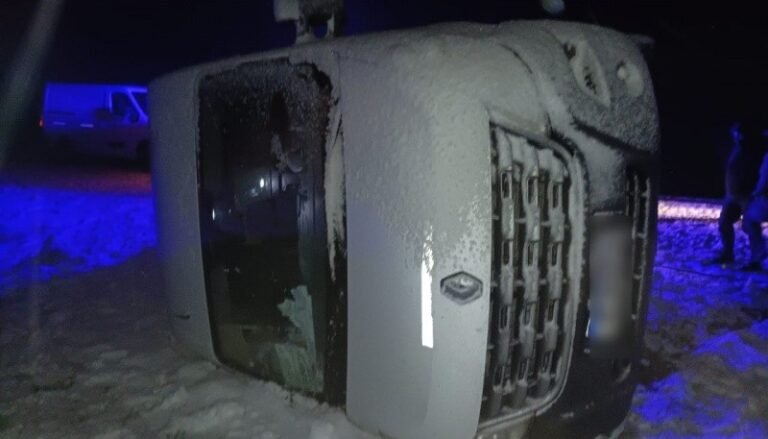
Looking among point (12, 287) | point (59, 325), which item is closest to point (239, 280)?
point (59, 325)

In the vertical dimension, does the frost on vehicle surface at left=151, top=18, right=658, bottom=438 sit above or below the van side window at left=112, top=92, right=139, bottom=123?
below

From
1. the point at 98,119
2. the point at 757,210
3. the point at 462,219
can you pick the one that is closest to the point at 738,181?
the point at 757,210

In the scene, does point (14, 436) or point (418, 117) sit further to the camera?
point (14, 436)

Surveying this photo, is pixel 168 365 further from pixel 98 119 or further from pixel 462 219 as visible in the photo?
pixel 98 119

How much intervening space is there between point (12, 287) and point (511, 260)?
5006 mm

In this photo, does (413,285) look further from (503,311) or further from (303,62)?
(303,62)

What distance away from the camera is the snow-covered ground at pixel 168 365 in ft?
9.71

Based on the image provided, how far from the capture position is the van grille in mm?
2121

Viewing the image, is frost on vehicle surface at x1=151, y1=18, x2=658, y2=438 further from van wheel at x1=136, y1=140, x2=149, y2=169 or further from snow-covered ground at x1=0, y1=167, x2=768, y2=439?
van wheel at x1=136, y1=140, x2=149, y2=169

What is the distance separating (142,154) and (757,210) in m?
15.2

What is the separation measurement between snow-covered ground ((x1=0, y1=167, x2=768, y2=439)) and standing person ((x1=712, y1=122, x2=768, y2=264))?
1.04 feet

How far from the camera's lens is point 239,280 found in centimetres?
297

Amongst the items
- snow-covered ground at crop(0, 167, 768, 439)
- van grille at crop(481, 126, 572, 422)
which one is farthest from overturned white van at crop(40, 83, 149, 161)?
van grille at crop(481, 126, 572, 422)

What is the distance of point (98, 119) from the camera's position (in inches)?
678
